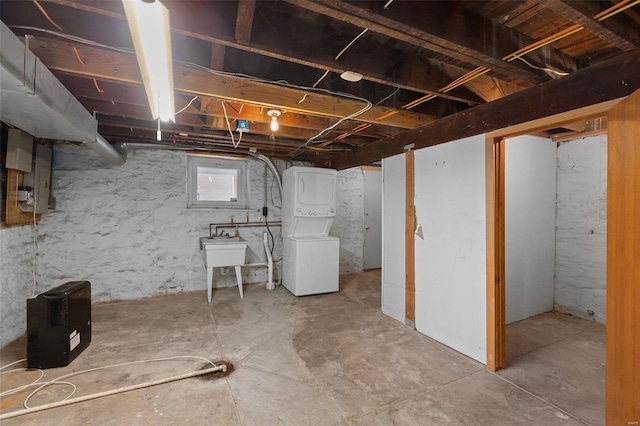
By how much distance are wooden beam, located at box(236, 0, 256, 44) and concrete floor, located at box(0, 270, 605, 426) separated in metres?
2.04

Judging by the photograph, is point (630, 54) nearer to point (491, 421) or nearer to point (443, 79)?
point (443, 79)

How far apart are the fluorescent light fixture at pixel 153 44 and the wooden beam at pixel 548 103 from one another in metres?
2.14

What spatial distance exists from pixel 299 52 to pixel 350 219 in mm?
4016

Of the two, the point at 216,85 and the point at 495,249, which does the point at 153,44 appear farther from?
the point at 495,249

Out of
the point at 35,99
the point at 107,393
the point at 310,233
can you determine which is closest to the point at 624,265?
the point at 107,393

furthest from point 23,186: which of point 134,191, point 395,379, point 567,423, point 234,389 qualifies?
point 567,423

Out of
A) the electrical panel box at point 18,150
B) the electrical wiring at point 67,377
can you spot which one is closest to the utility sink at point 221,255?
the electrical wiring at point 67,377

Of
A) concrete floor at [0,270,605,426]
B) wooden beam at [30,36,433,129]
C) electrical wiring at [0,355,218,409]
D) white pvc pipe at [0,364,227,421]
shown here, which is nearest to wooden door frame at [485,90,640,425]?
concrete floor at [0,270,605,426]

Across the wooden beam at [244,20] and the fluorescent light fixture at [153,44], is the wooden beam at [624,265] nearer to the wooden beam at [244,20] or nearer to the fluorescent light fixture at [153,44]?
the wooden beam at [244,20]

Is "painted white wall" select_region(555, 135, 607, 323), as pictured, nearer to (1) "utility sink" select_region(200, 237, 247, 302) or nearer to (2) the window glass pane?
(1) "utility sink" select_region(200, 237, 247, 302)

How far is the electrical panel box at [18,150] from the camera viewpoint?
2.44m

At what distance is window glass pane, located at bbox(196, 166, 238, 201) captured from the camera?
14.0ft

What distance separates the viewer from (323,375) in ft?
6.78

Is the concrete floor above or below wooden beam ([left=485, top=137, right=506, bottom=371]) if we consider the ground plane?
below
